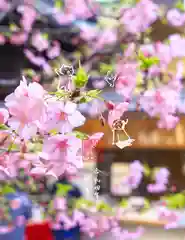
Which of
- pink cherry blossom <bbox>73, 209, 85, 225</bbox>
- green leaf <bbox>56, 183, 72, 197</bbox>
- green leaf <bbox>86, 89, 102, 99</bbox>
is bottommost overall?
pink cherry blossom <bbox>73, 209, 85, 225</bbox>

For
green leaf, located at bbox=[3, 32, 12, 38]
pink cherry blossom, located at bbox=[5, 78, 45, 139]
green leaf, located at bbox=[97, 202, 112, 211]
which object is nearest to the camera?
pink cherry blossom, located at bbox=[5, 78, 45, 139]

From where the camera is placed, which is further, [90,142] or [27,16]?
[27,16]

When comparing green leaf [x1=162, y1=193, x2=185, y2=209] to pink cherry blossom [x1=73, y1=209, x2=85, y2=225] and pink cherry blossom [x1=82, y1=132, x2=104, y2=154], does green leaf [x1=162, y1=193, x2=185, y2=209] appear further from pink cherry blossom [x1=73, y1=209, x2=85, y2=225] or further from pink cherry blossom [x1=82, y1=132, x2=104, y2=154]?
pink cherry blossom [x1=82, y1=132, x2=104, y2=154]

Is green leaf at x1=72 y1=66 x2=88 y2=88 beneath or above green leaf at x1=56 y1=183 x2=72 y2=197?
above

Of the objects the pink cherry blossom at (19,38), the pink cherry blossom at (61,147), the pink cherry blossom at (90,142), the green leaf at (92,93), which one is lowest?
the pink cherry blossom at (61,147)

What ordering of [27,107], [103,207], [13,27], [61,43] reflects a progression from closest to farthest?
[27,107] < [103,207] < [13,27] < [61,43]

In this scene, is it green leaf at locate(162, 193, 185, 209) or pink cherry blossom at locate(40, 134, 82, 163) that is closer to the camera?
pink cherry blossom at locate(40, 134, 82, 163)

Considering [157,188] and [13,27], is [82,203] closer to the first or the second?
[157,188]

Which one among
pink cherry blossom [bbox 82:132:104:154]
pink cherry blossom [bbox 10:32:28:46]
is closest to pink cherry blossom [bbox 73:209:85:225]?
pink cherry blossom [bbox 10:32:28:46]

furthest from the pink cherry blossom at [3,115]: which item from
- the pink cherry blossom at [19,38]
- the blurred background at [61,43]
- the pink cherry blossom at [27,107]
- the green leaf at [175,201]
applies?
the pink cherry blossom at [19,38]

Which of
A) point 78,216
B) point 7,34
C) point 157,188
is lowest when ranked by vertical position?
point 78,216

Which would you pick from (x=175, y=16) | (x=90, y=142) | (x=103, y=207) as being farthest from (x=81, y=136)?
(x=175, y=16)

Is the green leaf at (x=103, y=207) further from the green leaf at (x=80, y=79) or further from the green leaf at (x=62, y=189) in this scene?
the green leaf at (x=80, y=79)

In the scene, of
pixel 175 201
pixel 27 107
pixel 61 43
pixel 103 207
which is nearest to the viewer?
pixel 27 107
